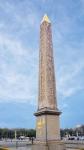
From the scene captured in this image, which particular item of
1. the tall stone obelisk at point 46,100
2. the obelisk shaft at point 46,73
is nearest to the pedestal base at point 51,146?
the tall stone obelisk at point 46,100

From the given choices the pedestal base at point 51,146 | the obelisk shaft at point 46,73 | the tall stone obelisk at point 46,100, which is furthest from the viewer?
the obelisk shaft at point 46,73

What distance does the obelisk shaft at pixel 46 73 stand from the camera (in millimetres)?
22266

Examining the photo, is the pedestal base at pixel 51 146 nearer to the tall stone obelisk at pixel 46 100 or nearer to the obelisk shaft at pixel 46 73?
the tall stone obelisk at pixel 46 100

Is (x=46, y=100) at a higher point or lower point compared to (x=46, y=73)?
lower

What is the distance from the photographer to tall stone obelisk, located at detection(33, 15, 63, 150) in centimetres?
2105

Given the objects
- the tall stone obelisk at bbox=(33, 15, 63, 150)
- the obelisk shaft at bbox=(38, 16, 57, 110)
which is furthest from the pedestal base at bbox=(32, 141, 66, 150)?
the obelisk shaft at bbox=(38, 16, 57, 110)

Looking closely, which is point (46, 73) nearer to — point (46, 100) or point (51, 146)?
point (46, 100)

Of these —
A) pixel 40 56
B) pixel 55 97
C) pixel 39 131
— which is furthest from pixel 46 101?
pixel 40 56

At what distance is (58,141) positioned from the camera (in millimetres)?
21219

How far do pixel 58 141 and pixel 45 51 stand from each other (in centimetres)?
748

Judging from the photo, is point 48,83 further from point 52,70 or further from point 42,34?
point 42,34

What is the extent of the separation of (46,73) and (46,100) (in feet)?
7.36

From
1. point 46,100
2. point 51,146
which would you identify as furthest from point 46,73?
point 51,146

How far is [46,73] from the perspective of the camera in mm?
22734
